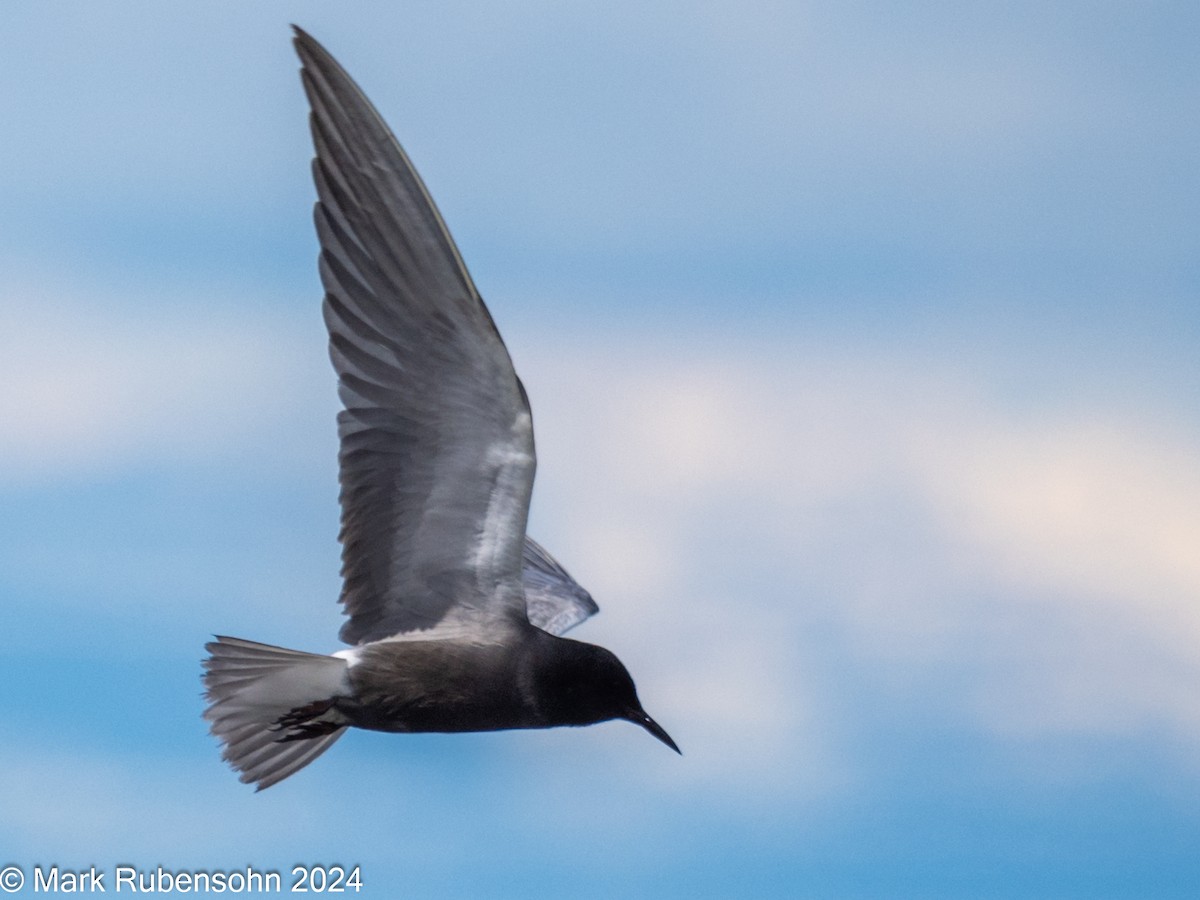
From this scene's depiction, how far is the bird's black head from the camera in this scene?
8.91 m

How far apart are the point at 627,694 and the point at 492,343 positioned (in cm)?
204

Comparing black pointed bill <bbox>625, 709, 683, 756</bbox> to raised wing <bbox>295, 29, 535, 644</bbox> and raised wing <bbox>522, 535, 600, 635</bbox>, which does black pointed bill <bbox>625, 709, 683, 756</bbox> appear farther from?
raised wing <bbox>522, 535, 600, 635</bbox>

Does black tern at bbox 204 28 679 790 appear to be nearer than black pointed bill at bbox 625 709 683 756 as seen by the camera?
Yes

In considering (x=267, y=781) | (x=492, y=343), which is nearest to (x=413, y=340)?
(x=492, y=343)

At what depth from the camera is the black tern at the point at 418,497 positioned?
27.7ft

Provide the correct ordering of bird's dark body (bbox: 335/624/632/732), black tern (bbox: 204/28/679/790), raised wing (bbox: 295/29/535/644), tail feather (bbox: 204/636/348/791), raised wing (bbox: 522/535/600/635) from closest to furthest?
raised wing (bbox: 295/29/535/644) → black tern (bbox: 204/28/679/790) → bird's dark body (bbox: 335/624/632/732) → tail feather (bbox: 204/636/348/791) → raised wing (bbox: 522/535/600/635)

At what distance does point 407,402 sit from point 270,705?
6.38ft

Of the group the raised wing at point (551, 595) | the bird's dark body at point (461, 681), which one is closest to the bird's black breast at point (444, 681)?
the bird's dark body at point (461, 681)

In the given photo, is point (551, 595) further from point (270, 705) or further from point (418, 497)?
point (418, 497)

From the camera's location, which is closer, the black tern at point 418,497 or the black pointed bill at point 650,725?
the black tern at point 418,497

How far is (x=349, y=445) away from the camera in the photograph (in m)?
8.86

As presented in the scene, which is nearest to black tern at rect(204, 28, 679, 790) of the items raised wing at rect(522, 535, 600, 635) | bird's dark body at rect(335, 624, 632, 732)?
bird's dark body at rect(335, 624, 632, 732)

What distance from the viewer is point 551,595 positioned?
37.7ft

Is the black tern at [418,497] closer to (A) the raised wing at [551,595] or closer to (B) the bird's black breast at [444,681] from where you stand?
(B) the bird's black breast at [444,681]
